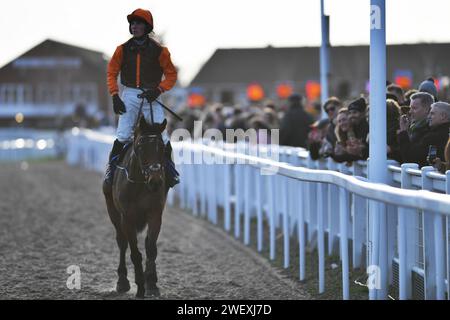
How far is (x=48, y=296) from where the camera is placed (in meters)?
8.45

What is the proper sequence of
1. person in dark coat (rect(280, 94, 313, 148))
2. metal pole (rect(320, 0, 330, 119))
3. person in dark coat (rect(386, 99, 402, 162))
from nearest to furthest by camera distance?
person in dark coat (rect(386, 99, 402, 162)) → metal pole (rect(320, 0, 330, 119)) → person in dark coat (rect(280, 94, 313, 148))

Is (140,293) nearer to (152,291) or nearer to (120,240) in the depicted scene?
(152,291)

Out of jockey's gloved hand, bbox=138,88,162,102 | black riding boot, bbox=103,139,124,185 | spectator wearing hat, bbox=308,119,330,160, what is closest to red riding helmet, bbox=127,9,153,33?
jockey's gloved hand, bbox=138,88,162,102

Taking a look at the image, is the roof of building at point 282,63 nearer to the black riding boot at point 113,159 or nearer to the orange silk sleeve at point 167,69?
the black riding boot at point 113,159

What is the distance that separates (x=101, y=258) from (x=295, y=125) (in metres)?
4.21

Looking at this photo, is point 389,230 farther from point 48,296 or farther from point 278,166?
point 48,296

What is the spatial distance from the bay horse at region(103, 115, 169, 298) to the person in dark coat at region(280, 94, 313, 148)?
17.5 ft

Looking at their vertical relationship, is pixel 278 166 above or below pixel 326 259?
above

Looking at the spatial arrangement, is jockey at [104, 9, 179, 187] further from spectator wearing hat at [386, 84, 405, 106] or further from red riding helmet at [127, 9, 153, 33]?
spectator wearing hat at [386, 84, 405, 106]

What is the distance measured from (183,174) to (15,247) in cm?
636

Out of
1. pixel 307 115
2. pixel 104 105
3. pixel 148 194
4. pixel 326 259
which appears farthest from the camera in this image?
pixel 104 105

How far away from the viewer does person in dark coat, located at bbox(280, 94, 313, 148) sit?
14.1m

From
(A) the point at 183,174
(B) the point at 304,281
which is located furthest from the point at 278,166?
(A) the point at 183,174

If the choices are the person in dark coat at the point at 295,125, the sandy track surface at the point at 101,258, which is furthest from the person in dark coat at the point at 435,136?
the person in dark coat at the point at 295,125
